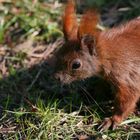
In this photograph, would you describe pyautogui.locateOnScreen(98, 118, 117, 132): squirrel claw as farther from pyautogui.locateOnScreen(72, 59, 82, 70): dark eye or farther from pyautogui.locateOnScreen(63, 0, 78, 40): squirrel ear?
pyautogui.locateOnScreen(63, 0, 78, 40): squirrel ear

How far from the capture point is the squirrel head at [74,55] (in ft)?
14.8

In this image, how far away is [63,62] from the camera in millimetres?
4602

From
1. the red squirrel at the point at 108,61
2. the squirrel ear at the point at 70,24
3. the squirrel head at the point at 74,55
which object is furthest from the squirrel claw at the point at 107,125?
the squirrel ear at the point at 70,24

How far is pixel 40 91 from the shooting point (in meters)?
5.21

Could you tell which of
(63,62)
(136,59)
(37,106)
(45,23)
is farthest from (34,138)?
(45,23)

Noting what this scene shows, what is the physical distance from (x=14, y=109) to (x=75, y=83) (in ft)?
2.23

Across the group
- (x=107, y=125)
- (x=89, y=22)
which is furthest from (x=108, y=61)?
(x=107, y=125)

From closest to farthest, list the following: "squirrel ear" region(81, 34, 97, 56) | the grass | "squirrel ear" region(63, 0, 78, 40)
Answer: "squirrel ear" region(81, 34, 97, 56)
"squirrel ear" region(63, 0, 78, 40)
the grass

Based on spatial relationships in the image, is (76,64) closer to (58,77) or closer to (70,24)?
(58,77)

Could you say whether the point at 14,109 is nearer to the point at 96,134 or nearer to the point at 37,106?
the point at 37,106

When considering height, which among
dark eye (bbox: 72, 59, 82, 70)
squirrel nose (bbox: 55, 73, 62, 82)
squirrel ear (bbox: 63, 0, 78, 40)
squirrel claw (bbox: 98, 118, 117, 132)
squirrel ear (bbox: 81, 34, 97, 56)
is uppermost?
squirrel ear (bbox: 63, 0, 78, 40)

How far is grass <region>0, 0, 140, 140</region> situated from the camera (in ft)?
15.3

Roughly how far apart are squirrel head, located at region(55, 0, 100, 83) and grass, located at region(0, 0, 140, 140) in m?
0.36

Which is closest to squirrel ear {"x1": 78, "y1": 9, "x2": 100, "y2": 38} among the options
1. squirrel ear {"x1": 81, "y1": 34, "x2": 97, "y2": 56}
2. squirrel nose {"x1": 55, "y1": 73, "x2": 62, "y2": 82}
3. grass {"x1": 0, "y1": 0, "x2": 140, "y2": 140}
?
squirrel ear {"x1": 81, "y1": 34, "x2": 97, "y2": 56}
